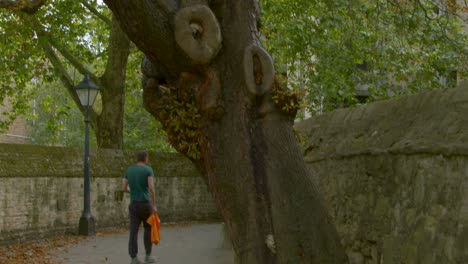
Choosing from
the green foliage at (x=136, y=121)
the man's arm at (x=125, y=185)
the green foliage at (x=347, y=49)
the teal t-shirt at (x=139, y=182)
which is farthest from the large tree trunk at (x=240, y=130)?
the green foliage at (x=136, y=121)

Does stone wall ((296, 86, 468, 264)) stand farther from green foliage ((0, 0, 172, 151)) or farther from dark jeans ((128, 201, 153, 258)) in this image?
green foliage ((0, 0, 172, 151))

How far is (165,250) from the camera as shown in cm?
1342

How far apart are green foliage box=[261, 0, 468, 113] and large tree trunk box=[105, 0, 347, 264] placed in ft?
33.0

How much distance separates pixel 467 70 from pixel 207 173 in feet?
38.5

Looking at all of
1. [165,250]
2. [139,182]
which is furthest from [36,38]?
[139,182]

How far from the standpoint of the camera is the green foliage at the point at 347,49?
16312mm

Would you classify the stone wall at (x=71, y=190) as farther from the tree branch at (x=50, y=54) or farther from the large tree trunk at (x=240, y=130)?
the large tree trunk at (x=240, y=130)

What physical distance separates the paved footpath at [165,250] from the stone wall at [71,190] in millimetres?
1204

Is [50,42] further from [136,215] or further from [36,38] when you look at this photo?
[136,215]

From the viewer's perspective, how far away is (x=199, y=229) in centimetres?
1939

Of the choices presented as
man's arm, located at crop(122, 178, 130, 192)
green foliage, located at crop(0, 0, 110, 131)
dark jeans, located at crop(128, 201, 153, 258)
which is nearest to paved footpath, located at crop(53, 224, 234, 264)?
dark jeans, located at crop(128, 201, 153, 258)

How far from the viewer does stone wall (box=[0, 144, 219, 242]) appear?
1480 cm

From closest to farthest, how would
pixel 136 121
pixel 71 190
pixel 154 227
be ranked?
1. pixel 154 227
2. pixel 71 190
3. pixel 136 121

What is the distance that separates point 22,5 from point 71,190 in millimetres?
5032
